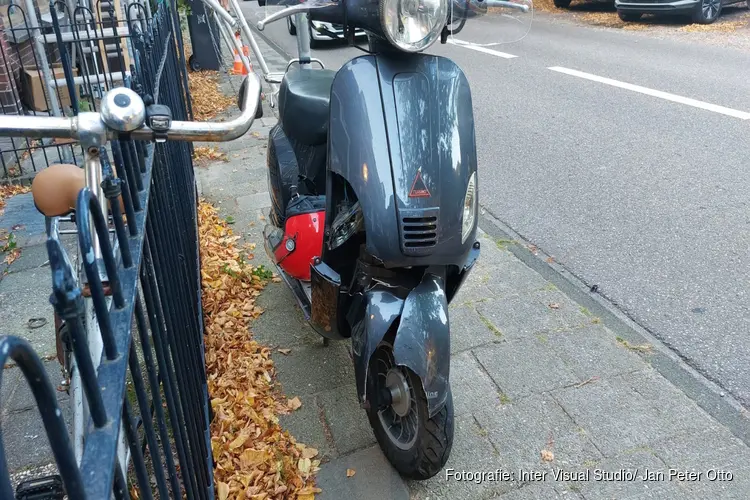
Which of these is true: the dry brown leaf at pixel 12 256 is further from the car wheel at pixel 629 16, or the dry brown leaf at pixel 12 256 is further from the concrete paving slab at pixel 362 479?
the car wheel at pixel 629 16

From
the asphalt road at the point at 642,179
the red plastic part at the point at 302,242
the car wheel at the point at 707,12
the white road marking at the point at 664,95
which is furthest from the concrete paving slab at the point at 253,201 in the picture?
the car wheel at the point at 707,12

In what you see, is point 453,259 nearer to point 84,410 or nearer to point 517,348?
point 517,348

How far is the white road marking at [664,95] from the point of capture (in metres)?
6.40

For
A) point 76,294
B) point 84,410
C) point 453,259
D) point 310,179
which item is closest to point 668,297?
point 453,259

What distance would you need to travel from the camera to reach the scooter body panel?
6.87ft

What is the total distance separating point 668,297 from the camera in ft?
11.2

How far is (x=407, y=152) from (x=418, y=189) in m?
0.14

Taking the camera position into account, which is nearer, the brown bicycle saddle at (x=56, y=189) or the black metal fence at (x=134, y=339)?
the black metal fence at (x=134, y=339)

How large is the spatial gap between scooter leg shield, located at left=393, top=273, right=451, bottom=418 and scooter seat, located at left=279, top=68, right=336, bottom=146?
132cm

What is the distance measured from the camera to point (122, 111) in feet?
3.99

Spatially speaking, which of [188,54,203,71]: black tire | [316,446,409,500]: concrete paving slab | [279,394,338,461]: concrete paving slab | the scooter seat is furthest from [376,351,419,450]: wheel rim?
[188,54,203,71]: black tire

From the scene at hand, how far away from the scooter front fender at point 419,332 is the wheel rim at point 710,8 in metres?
12.2

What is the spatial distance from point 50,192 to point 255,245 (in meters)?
2.38

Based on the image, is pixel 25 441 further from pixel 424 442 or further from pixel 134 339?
pixel 424 442
